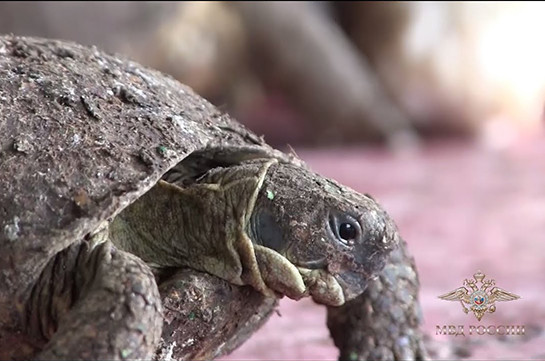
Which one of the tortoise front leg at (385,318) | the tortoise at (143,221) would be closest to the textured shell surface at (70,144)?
the tortoise at (143,221)

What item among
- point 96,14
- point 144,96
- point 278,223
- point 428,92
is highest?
point 428,92

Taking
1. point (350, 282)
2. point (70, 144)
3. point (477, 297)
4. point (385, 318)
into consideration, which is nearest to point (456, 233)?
point (477, 297)

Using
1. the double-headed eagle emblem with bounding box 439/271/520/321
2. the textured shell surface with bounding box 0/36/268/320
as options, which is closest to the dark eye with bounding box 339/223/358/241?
the textured shell surface with bounding box 0/36/268/320

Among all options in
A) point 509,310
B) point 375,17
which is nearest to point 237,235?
point 509,310

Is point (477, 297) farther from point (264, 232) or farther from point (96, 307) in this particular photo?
point (96, 307)

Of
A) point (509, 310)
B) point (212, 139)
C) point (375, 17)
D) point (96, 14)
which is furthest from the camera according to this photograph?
point (375, 17)

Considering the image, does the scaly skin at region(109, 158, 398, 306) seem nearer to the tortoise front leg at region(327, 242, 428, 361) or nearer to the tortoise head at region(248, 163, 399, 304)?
the tortoise head at region(248, 163, 399, 304)

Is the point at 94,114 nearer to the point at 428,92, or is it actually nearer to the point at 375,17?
the point at 375,17
